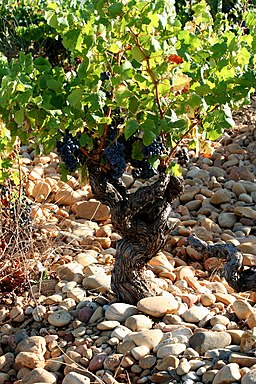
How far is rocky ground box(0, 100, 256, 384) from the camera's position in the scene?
279 centimetres

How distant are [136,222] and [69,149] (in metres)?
0.51

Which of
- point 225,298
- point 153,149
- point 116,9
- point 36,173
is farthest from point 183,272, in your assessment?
point 36,173

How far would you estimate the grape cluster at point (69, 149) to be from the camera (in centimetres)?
284

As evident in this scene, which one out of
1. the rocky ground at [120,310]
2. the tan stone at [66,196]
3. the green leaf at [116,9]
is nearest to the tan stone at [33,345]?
the rocky ground at [120,310]

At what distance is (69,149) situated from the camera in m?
2.84

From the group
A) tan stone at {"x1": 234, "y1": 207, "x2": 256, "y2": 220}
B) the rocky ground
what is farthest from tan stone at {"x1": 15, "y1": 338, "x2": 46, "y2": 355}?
tan stone at {"x1": 234, "y1": 207, "x2": 256, "y2": 220}

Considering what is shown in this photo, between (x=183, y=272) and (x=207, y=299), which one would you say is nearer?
(x=207, y=299)

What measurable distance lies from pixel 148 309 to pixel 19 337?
60cm

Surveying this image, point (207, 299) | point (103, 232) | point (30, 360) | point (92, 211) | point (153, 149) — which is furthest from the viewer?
point (92, 211)

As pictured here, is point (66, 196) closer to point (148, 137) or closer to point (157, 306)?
point (157, 306)

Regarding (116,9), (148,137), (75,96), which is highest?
(116,9)

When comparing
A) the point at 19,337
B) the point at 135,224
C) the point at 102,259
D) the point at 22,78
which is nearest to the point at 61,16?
the point at 22,78

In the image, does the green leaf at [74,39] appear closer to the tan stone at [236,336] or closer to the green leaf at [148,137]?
the green leaf at [148,137]

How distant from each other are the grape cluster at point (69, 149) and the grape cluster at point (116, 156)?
13 centimetres
